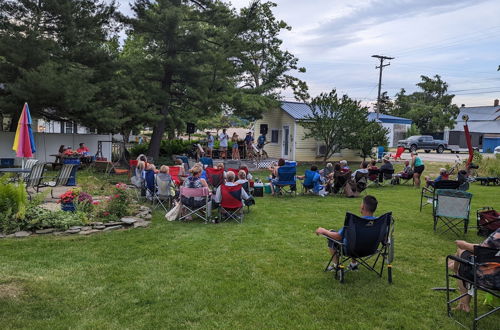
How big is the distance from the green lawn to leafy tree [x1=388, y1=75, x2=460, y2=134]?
138 feet

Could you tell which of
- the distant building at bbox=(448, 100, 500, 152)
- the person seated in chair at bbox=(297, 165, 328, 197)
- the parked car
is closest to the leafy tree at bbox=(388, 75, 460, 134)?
the distant building at bbox=(448, 100, 500, 152)

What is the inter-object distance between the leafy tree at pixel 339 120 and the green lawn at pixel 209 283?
12.5m

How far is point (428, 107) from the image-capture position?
4466 cm

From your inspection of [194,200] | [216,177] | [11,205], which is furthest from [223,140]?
[11,205]

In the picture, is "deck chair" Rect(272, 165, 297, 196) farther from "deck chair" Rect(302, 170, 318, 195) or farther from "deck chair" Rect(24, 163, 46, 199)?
"deck chair" Rect(24, 163, 46, 199)

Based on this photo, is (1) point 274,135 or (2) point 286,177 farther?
(1) point 274,135

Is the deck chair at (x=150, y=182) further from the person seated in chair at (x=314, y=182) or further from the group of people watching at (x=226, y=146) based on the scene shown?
the group of people watching at (x=226, y=146)

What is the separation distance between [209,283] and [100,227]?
10.2 ft

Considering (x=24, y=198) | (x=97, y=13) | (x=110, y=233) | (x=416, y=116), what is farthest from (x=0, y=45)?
(x=416, y=116)

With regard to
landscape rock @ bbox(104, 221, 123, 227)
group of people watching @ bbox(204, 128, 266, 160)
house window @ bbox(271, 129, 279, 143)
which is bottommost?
landscape rock @ bbox(104, 221, 123, 227)

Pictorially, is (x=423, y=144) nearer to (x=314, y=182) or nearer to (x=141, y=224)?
(x=314, y=182)

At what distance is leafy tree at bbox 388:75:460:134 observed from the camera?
44.1 m

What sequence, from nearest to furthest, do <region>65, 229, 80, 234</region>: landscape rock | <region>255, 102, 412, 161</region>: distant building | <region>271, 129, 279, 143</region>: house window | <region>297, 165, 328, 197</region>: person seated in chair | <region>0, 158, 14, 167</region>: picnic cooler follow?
<region>65, 229, 80, 234</region>: landscape rock < <region>297, 165, 328, 197</region>: person seated in chair < <region>0, 158, 14, 167</region>: picnic cooler < <region>255, 102, 412, 161</region>: distant building < <region>271, 129, 279, 143</region>: house window

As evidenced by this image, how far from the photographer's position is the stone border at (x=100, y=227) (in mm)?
6129
